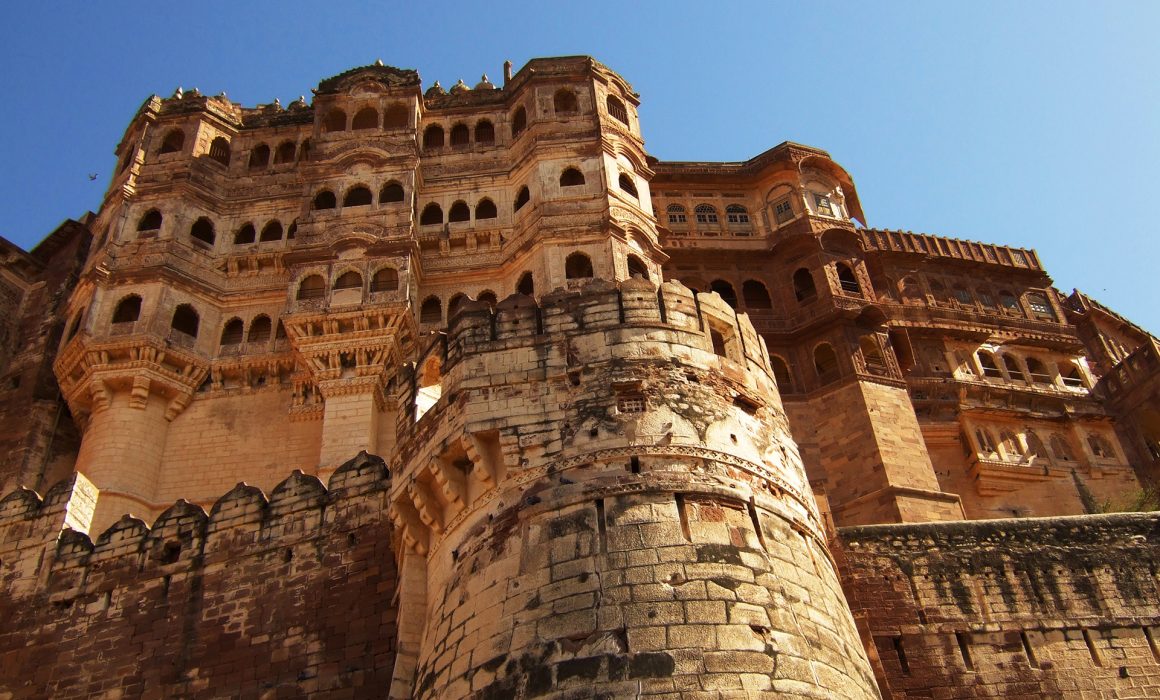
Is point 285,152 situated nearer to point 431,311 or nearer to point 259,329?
point 259,329

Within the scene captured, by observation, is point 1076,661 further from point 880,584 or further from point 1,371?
point 1,371

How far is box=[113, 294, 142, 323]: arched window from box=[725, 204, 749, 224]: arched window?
17841 mm

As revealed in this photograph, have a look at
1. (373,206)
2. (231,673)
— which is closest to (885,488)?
(373,206)

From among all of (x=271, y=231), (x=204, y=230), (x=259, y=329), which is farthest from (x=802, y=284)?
(x=204, y=230)

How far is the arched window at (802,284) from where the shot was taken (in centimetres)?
3146

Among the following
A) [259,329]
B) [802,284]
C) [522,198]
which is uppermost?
[522,198]

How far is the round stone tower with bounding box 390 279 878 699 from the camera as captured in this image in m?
9.14

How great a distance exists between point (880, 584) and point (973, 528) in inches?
65.0

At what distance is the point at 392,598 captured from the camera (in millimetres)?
13164

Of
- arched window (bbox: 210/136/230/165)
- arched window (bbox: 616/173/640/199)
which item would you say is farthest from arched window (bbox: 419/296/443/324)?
arched window (bbox: 210/136/230/165)

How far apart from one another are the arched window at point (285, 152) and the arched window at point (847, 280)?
1676 centimetres

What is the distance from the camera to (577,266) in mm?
26422

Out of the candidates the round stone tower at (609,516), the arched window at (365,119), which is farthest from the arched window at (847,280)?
the round stone tower at (609,516)

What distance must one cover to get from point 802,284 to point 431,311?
11586mm
